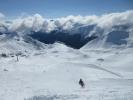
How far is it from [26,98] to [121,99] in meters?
8.55

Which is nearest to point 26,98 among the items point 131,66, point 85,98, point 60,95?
point 60,95

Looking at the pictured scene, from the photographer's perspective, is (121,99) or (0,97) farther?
(0,97)

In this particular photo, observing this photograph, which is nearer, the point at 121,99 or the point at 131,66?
the point at 121,99

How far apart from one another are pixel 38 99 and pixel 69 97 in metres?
2.77

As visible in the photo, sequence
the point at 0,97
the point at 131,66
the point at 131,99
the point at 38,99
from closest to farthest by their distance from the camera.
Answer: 1. the point at 131,99
2. the point at 38,99
3. the point at 0,97
4. the point at 131,66

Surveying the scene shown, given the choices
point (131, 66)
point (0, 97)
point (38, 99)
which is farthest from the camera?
point (131, 66)

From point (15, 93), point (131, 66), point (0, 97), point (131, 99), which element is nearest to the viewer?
point (131, 99)

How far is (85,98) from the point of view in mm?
21266

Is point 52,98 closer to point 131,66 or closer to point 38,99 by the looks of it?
point 38,99

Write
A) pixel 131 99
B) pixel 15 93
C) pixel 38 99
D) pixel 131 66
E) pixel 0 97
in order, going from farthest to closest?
pixel 131 66, pixel 15 93, pixel 0 97, pixel 38 99, pixel 131 99

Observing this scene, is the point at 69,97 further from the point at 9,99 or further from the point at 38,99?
the point at 9,99

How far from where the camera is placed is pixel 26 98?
891 inches

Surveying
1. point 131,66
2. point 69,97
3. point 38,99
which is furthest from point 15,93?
point 131,66

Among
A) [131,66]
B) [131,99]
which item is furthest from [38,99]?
[131,66]
